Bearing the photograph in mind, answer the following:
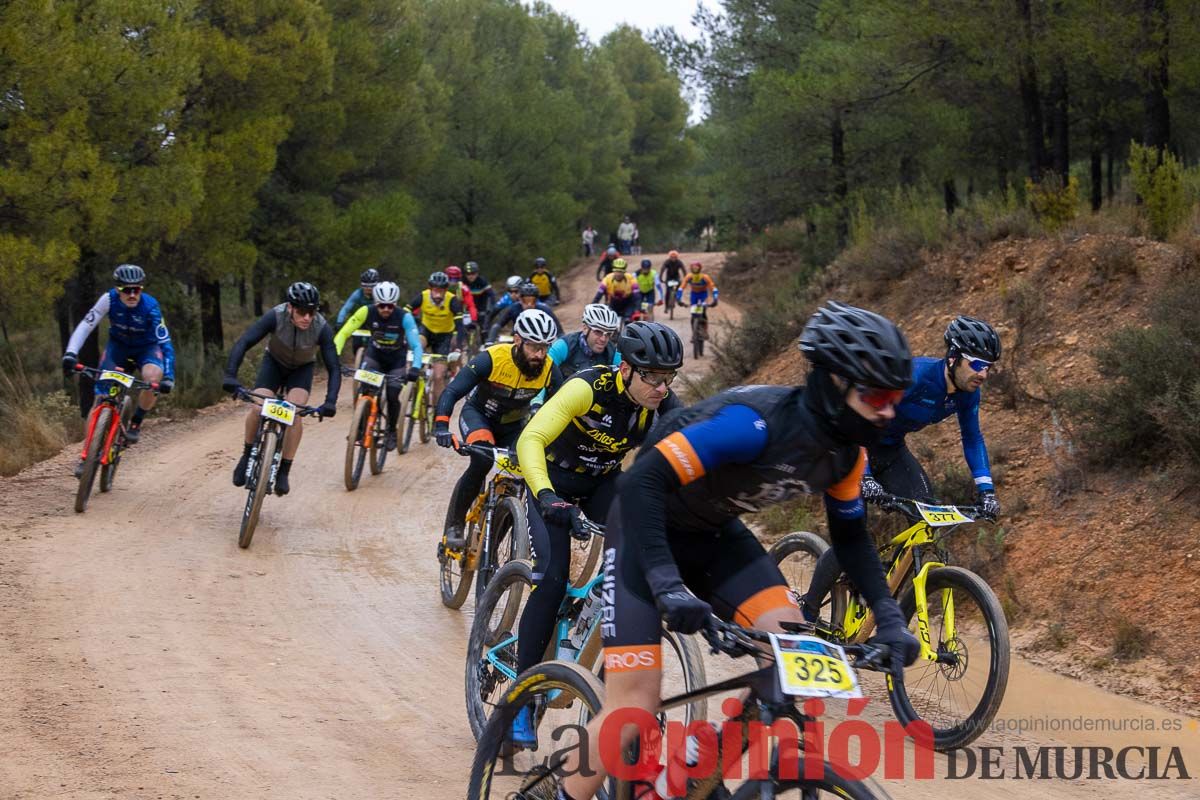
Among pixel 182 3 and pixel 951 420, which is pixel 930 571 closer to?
pixel 951 420

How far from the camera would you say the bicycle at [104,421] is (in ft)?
38.0

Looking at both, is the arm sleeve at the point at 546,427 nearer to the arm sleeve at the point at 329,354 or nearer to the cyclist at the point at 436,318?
the arm sleeve at the point at 329,354

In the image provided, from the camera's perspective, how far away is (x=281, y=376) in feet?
38.2

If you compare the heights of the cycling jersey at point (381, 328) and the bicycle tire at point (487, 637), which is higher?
the cycling jersey at point (381, 328)

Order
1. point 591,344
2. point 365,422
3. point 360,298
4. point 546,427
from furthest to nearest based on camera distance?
point 360,298
point 365,422
point 591,344
point 546,427

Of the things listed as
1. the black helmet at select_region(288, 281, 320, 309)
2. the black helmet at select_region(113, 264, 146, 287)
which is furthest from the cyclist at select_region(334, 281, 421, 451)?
the black helmet at select_region(288, 281, 320, 309)

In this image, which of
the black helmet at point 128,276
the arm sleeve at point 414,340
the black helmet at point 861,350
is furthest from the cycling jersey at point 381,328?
the black helmet at point 861,350

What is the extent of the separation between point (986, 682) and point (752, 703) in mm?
3039

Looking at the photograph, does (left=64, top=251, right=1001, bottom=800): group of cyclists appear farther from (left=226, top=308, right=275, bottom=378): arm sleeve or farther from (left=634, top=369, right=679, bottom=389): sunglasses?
(left=226, top=308, right=275, bottom=378): arm sleeve

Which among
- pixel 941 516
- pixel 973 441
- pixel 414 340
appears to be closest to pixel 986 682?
pixel 941 516

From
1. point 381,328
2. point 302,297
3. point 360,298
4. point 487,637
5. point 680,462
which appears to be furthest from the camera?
point 360,298

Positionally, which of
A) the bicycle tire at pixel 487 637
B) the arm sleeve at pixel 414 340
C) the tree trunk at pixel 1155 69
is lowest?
the bicycle tire at pixel 487 637

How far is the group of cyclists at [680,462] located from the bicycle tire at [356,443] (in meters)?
4.42

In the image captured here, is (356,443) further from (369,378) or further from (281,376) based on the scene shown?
(281,376)
